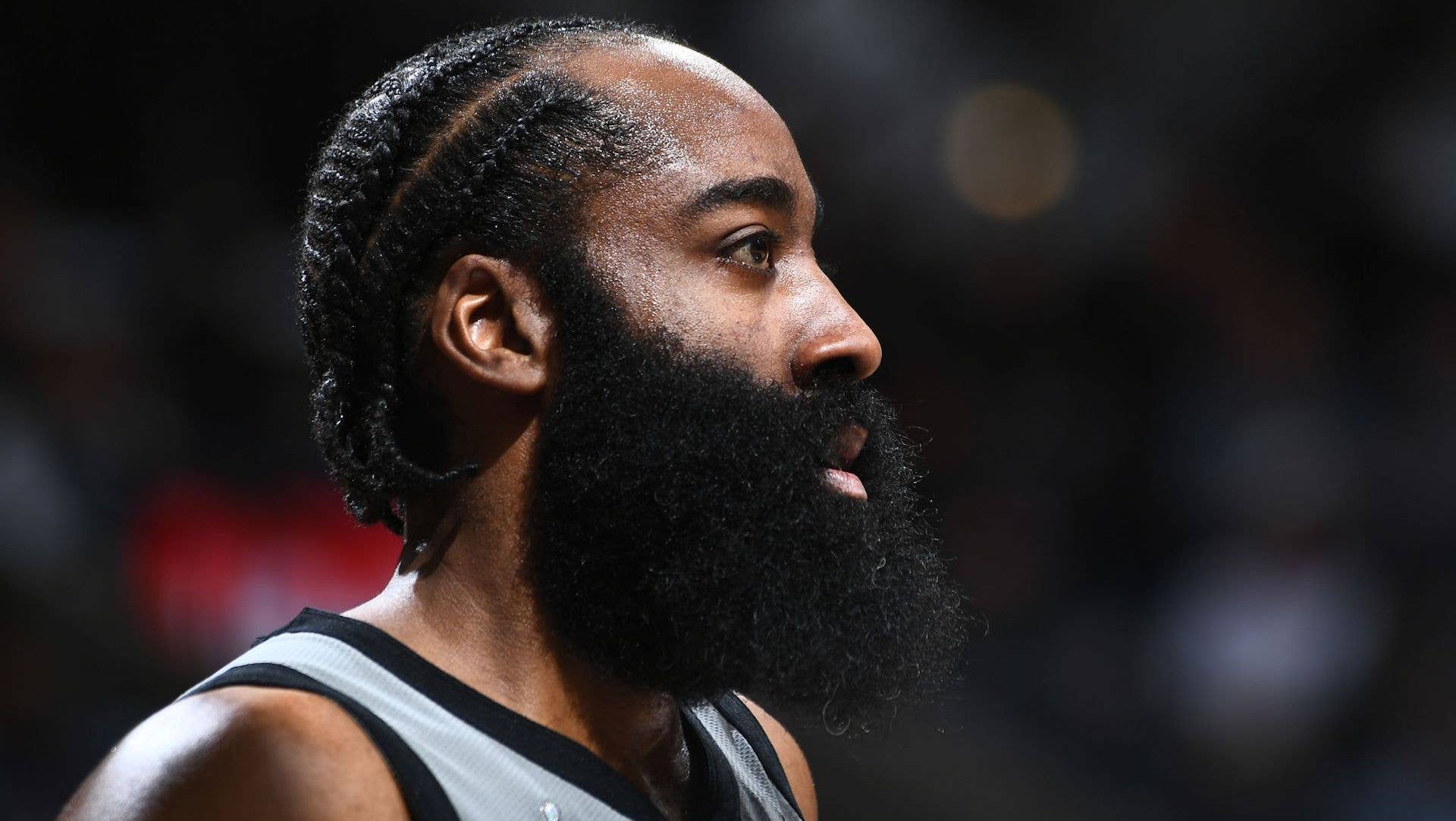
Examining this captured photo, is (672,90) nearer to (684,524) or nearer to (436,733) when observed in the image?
(684,524)

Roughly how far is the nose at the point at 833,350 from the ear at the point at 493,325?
0.31 meters

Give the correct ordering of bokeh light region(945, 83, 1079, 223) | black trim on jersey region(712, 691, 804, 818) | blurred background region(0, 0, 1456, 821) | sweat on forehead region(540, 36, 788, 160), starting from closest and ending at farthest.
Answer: sweat on forehead region(540, 36, 788, 160) → black trim on jersey region(712, 691, 804, 818) → blurred background region(0, 0, 1456, 821) → bokeh light region(945, 83, 1079, 223)

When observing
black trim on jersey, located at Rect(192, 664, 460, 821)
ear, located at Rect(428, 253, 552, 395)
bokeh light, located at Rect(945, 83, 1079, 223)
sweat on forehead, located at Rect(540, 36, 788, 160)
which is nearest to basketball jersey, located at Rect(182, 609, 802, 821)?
black trim on jersey, located at Rect(192, 664, 460, 821)

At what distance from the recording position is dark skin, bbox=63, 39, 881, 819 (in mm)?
1543

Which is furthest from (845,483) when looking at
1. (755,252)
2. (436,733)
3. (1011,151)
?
(1011,151)

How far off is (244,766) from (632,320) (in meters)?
0.64

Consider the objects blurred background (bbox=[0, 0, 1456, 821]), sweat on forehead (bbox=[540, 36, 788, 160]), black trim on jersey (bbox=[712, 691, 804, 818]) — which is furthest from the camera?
blurred background (bbox=[0, 0, 1456, 821])

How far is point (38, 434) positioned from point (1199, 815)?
340 centimetres

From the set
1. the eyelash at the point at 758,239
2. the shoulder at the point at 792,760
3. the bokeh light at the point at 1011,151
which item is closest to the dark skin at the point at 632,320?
the eyelash at the point at 758,239

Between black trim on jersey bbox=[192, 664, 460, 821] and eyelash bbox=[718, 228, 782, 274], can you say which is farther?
eyelash bbox=[718, 228, 782, 274]

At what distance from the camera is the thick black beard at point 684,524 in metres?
1.56

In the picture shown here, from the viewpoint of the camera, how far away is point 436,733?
1392 millimetres

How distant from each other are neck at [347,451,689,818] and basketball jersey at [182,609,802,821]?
4 cm

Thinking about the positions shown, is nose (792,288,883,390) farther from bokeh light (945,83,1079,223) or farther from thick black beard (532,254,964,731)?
bokeh light (945,83,1079,223)
